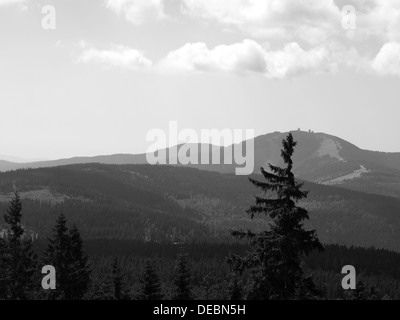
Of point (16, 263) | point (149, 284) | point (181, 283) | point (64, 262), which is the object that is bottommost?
point (149, 284)

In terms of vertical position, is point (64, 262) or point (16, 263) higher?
point (16, 263)

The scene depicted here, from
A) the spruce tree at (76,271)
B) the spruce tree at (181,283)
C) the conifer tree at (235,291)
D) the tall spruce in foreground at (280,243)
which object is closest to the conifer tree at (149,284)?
the spruce tree at (181,283)

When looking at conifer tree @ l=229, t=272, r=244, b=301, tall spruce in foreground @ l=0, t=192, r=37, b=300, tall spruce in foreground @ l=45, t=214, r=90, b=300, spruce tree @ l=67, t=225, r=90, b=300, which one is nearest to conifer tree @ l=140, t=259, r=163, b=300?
spruce tree @ l=67, t=225, r=90, b=300

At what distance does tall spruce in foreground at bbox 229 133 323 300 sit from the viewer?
98.6ft

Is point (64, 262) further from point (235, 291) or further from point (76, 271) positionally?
point (235, 291)

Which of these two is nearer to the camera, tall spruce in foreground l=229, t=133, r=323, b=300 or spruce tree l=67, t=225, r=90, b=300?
tall spruce in foreground l=229, t=133, r=323, b=300

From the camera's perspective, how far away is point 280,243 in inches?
1187

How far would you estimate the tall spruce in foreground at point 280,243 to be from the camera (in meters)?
30.0

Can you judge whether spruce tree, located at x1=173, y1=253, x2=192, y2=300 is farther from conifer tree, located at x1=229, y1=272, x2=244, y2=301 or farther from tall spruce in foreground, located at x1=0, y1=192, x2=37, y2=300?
tall spruce in foreground, located at x1=0, y1=192, x2=37, y2=300

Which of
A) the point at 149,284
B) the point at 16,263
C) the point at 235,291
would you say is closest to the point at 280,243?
the point at 235,291
